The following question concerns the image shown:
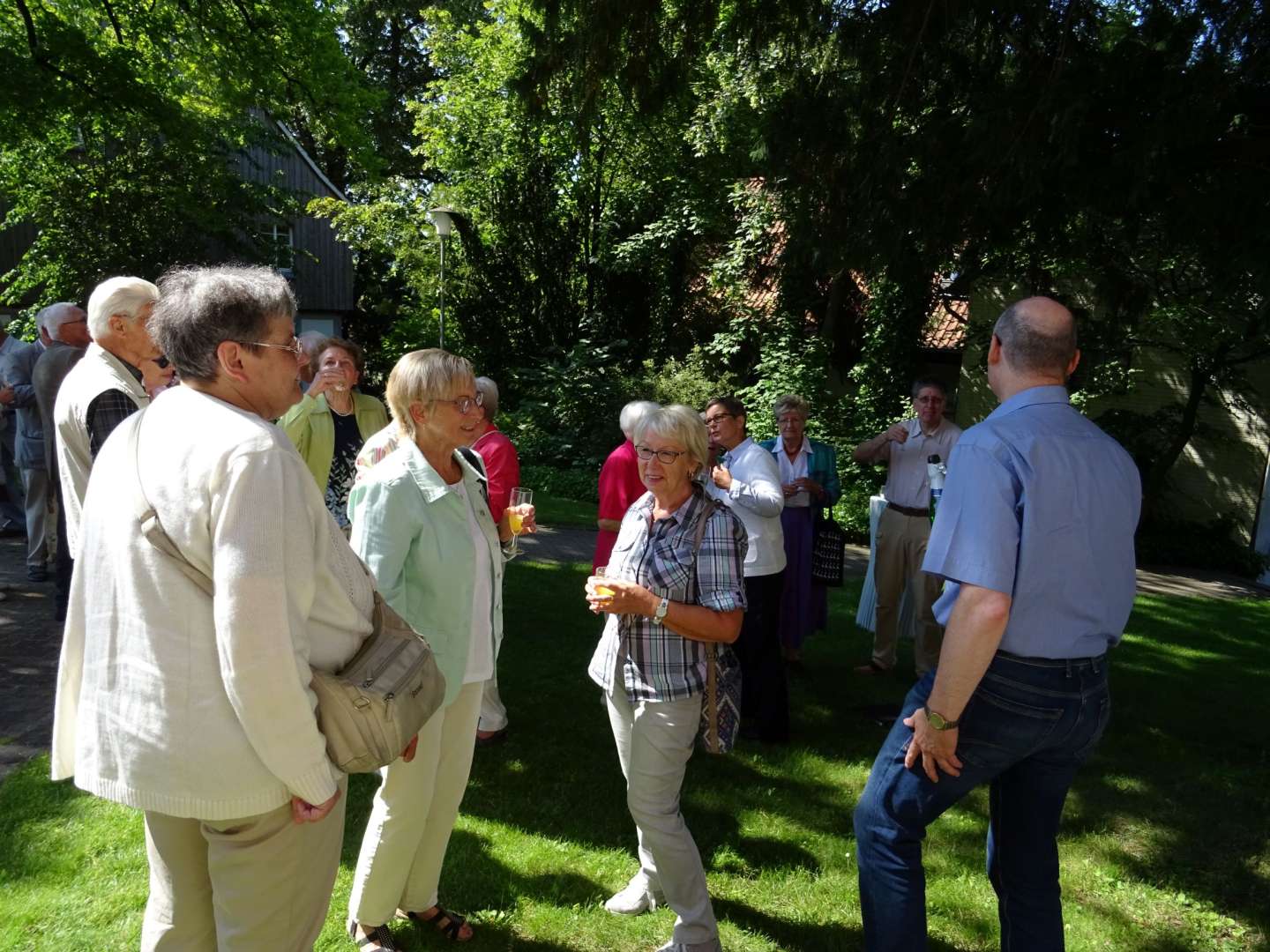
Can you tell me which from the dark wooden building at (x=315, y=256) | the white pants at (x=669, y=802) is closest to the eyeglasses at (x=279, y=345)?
the white pants at (x=669, y=802)

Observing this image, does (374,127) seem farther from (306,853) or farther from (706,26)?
(306,853)

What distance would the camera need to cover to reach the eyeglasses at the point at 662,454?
3020mm

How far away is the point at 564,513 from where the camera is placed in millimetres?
12867

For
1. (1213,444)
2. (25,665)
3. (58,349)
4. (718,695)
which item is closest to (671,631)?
(718,695)

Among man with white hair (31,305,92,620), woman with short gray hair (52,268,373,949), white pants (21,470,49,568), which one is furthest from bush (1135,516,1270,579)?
woman with short gray hair (52,268,373,949)

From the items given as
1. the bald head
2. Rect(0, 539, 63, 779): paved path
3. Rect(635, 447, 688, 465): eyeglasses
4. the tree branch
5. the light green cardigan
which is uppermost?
the tree branch

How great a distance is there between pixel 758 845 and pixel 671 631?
Result: 1.54 metres

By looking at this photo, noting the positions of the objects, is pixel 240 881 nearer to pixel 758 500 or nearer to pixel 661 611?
pixel 661 611

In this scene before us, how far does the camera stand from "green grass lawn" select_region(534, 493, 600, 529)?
12.2 m

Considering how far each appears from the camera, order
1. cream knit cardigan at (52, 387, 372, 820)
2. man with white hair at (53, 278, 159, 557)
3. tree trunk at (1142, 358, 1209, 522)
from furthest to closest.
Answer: tree trunk at (1142, 358, 1209, 522), man with white hair at (53, 278, 159, 557), cream knit cardigan at (52, 387, 372, 820)

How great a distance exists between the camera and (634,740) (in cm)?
301

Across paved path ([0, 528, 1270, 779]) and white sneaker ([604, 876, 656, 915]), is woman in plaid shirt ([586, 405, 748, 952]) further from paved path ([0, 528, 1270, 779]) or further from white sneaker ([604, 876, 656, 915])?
paved path ([0, 528, 1270, 779])

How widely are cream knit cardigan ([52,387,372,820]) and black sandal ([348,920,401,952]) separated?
1.37m

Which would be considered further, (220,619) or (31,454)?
(31,454)
